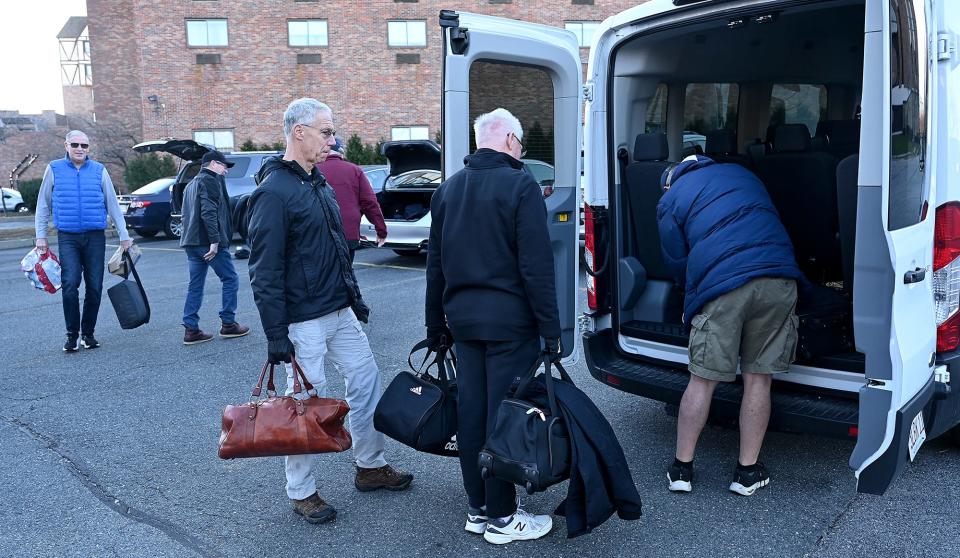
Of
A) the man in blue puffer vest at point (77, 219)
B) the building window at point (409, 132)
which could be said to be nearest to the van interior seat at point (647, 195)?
the man in blue puffer vest at point (77, 219)

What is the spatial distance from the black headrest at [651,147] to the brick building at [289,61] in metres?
26.0

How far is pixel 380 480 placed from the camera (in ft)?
12.3

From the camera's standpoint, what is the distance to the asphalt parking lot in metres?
3.19

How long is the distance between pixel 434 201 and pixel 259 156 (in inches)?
507

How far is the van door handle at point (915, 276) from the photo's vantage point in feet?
9.14

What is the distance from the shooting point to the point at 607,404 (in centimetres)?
491

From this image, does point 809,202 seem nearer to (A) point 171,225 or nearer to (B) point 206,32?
(A) point 171,225

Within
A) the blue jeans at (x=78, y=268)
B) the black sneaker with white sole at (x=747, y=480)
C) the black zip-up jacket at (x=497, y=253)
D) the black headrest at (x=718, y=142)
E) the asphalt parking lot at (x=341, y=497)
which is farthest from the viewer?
the blue jeans at (x=78, y=268)

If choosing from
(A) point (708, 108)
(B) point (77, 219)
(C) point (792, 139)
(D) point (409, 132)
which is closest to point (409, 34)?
(D) point (409, 132)

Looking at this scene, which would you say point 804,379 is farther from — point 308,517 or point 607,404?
point 308,517

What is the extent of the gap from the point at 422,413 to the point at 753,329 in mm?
1548

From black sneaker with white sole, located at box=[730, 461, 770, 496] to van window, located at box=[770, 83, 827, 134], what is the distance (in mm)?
4011

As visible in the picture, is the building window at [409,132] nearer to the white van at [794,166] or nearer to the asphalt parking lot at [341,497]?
the white van at [794,166]

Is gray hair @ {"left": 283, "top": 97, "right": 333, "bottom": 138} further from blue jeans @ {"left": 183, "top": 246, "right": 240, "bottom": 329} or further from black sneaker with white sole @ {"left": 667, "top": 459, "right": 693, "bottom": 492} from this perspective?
blue jeans @ {"left": 183, "top": 246, "right": 240, "bottom": 329}
